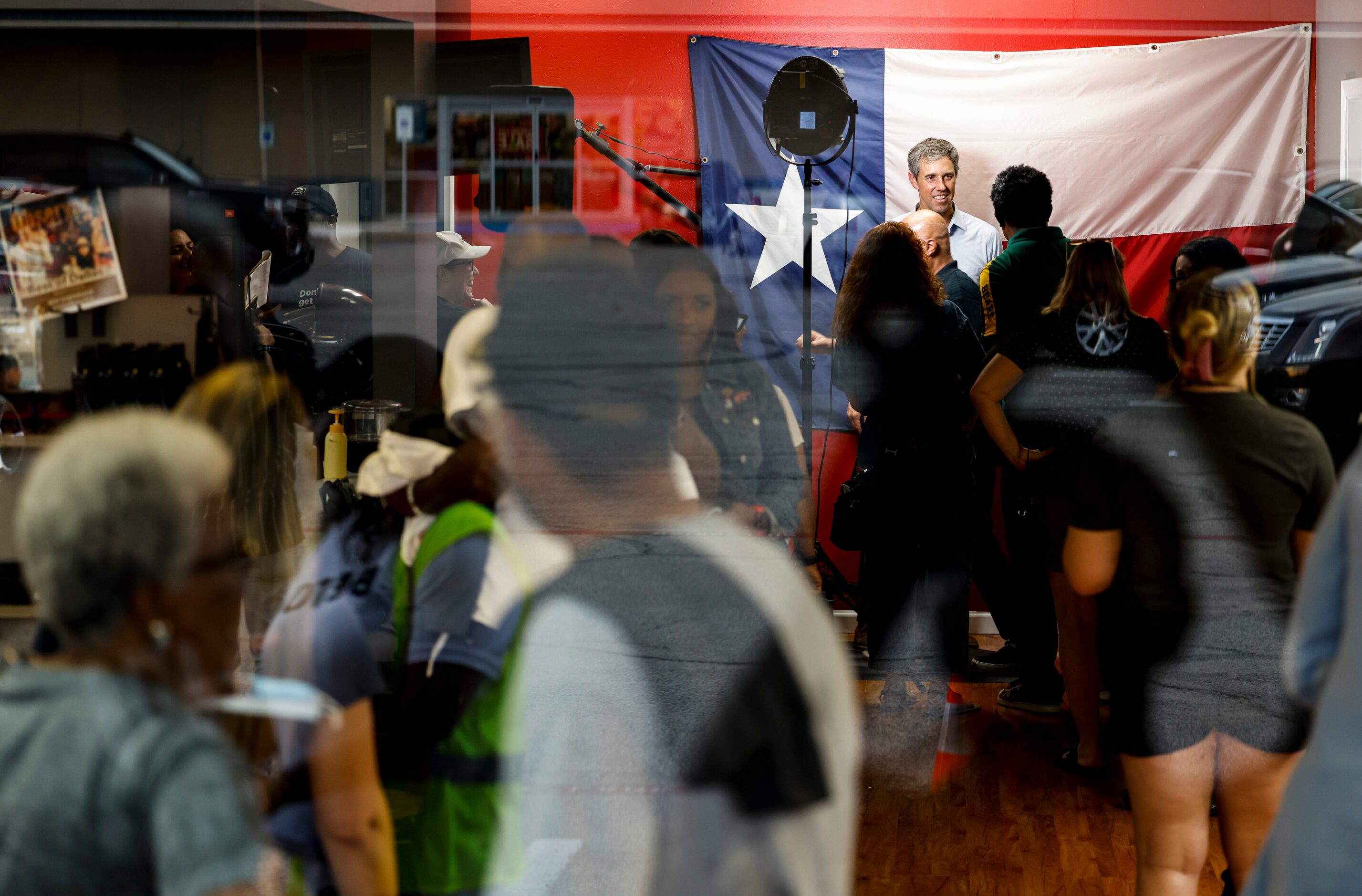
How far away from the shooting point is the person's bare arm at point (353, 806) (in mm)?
916

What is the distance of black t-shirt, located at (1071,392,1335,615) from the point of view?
3.43 feet

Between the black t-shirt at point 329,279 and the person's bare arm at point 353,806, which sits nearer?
the person's bare arm at point 353,806

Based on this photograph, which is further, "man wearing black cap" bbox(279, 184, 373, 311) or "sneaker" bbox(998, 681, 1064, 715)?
"sneaker" bbox(998, 681, 1064, 715)

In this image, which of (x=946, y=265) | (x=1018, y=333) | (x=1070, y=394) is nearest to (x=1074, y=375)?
(x=1070, y=394)

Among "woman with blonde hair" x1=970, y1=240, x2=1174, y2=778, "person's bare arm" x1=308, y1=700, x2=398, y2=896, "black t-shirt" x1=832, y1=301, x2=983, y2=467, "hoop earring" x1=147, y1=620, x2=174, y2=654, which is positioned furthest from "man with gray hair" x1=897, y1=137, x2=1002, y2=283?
"hoop earring" x1=147, y1=620, x2=174, y2=654

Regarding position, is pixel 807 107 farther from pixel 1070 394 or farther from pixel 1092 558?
pixel 1092 558

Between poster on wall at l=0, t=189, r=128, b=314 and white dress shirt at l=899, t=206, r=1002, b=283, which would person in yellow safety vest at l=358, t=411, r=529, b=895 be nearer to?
poster on wall at l=0, t=189, r=128, b=314

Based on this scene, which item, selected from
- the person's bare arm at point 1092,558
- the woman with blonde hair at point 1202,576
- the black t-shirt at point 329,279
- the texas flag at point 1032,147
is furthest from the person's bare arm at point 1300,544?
the black t-shirt at point 329,279

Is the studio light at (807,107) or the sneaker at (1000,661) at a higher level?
the studio light at (807,107)

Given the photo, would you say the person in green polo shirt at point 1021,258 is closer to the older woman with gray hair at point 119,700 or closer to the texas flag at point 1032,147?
the texas flag at point 1032,147

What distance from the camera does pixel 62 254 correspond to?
97 cm

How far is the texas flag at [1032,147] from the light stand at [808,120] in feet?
0.04

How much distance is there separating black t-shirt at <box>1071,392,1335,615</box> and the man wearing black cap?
816mm

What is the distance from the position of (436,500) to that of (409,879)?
1.13 ft
